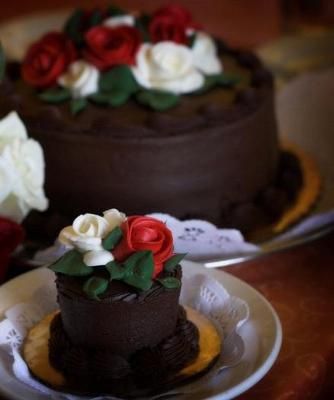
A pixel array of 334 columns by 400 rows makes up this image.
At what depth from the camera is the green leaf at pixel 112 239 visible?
93 cm

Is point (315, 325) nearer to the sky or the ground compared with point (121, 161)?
nearer to the ground

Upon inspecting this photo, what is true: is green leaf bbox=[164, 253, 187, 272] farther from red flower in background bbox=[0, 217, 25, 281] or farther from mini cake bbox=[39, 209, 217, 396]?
red flower in background bbox=[0, 217, 25, 281]

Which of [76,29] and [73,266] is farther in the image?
[76,29]

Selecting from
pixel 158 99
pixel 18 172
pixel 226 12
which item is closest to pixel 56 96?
pixel 158 99

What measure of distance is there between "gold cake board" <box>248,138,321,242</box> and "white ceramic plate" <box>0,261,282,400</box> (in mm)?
301

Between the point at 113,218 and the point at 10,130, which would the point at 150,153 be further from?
the point at 113,218

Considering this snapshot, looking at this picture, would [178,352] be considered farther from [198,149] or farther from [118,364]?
[198,149]

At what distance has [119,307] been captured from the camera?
0.93m

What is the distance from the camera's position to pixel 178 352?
98 cm

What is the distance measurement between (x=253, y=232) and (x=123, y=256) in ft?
1.77

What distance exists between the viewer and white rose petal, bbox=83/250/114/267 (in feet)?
3.01

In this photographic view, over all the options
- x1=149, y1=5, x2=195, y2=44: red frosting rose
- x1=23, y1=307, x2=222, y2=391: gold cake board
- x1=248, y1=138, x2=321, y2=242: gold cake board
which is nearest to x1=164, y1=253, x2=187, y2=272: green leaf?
x1=23, y1=307, x2=222, y2=391: gold cake board

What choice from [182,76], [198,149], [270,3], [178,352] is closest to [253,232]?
[198,149]

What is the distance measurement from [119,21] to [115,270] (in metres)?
0.76
